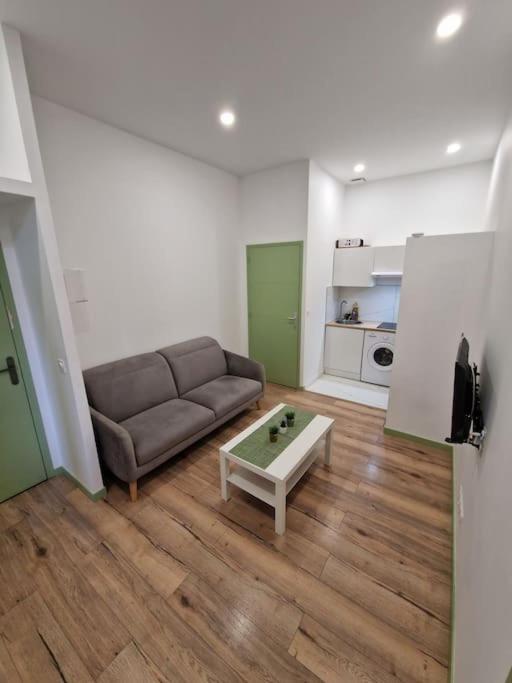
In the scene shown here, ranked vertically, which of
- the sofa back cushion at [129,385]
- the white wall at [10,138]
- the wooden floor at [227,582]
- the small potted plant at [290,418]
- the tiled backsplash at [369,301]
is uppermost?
the white wall at [10,138]

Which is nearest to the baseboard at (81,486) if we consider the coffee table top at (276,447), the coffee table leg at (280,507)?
the coffee table top at (276,447)

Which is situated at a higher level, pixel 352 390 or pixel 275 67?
pixel 275 67

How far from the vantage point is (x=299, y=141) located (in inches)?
116

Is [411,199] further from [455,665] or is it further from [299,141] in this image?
[455,665]

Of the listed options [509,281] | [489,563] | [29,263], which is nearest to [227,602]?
[489,563]

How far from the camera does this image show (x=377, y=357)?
4.17m

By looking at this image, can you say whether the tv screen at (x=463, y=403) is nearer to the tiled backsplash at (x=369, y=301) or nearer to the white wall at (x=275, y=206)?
the white wall at (x=275, y=206)

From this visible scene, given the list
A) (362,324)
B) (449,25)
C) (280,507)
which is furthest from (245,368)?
(449,25)

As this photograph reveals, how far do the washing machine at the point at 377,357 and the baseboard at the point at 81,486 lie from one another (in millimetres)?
3654

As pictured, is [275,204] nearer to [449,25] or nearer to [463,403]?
[449,25]

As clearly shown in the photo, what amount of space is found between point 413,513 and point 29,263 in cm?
331

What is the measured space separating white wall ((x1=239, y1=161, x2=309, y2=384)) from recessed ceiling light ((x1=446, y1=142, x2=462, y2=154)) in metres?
1.55

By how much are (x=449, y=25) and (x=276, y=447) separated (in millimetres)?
2788

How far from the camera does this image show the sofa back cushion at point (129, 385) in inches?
98.3
